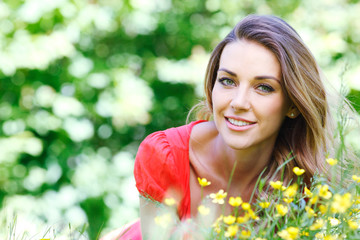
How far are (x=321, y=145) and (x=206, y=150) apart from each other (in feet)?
1.67

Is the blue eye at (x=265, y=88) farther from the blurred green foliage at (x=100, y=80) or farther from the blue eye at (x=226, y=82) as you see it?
the blurred green foliage at (x=100, y=80)

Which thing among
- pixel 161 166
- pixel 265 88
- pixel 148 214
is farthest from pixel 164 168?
pixel 265 88

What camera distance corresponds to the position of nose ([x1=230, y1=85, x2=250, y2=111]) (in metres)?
1.63

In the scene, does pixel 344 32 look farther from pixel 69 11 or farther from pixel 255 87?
pixel 255 87

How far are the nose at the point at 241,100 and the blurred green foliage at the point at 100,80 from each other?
83.0 inches

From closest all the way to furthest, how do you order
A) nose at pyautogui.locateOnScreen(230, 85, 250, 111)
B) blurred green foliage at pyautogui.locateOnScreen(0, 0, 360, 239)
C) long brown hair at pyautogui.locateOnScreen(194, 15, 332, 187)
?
nose at pyautogui.locateOnScreen(230, 85, 250, 111), long brown hair at pyautogui.locateOnScreen(194, 15, 332, 187), blurred green foliage at pyautogui.locateOnScreen(0, 0, 360, 239)

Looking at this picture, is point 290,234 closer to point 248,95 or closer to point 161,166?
point 248,95

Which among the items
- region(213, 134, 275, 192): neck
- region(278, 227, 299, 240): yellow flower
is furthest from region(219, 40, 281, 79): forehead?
region(278, 227, 299, 240): yellow flower

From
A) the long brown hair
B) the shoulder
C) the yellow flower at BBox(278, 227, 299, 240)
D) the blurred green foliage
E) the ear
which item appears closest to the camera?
the yellow flower at BBox(278, 227, 299, 240)

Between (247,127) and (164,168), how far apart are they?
1.57ft

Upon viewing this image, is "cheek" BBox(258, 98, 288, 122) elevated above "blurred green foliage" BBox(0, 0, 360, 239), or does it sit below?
above

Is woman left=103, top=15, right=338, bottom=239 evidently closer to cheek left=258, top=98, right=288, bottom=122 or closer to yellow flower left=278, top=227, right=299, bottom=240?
cheek left=258, top=98, right=288, bottom=122

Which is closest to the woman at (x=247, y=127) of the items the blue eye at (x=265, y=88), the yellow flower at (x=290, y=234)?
the blue eye at (x=265, y=88)

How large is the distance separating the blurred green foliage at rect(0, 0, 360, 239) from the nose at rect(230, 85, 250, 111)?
Result: 6.91ft
